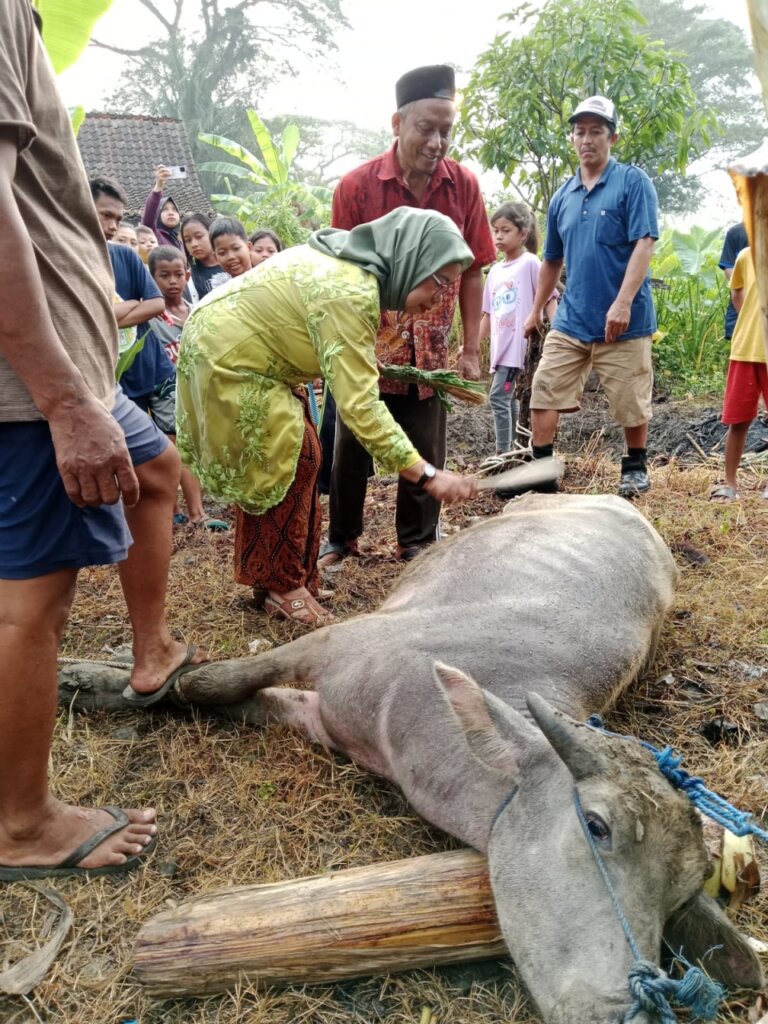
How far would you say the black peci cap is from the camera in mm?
3857

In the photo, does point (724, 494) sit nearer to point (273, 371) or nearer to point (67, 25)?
point (273, 371)

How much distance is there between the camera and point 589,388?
992cm

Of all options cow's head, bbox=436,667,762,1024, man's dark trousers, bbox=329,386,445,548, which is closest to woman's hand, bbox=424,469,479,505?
cow's head, bbox=436,667,762,1024

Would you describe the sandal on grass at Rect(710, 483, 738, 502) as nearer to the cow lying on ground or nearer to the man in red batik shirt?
the cow lying on ground

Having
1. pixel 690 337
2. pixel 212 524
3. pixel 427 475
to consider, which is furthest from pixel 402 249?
pixel 690 337

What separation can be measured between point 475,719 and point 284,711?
3.37 ft

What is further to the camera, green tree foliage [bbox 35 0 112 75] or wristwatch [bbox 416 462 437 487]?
green tree foliage [bbox 35 0 112 75]

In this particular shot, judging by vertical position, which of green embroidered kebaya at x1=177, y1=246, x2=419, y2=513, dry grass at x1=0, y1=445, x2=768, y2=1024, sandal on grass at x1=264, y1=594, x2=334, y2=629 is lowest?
dry grass at x1=0, y1=445, x2=768, y2=1024

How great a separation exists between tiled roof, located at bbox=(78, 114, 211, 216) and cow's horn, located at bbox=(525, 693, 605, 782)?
18.2m

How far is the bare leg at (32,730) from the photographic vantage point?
2.05 metres

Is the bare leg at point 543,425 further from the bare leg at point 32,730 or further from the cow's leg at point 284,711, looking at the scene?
the bare leg at point 32,730

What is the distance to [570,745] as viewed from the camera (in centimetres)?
187

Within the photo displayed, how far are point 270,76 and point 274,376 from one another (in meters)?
36.5

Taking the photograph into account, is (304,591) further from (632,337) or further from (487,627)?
(632,337)
